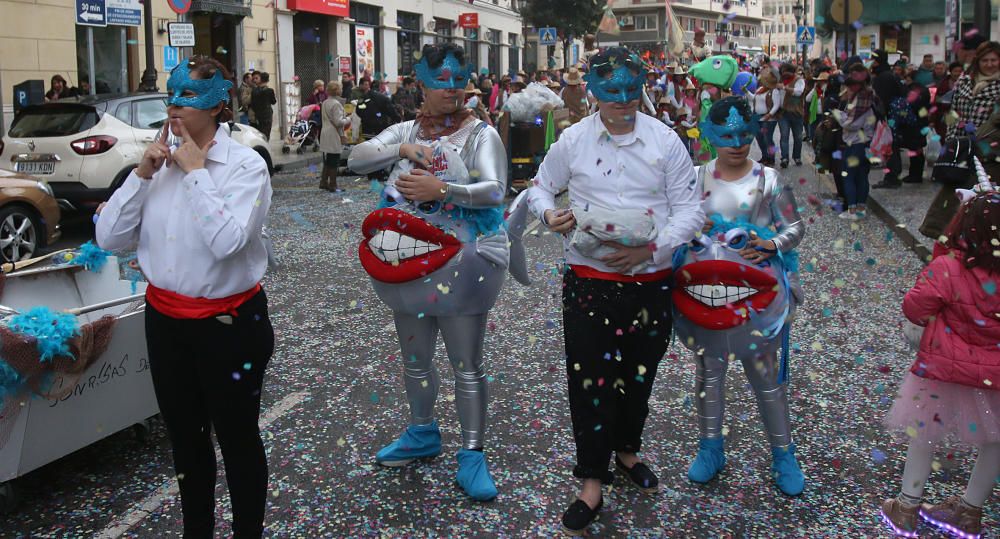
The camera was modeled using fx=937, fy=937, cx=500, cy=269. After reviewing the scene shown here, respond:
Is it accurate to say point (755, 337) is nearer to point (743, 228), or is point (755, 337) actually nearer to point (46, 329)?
point (743, 228)

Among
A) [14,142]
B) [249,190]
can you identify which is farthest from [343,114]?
[249,190]

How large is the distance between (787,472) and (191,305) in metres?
2.58

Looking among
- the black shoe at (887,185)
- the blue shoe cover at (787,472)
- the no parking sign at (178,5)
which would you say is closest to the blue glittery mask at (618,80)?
the blue shoe cover at (787,472)

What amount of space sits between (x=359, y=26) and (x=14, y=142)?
22.2 m

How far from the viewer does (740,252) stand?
382 cm

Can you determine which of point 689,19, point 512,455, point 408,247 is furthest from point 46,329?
point 689,19

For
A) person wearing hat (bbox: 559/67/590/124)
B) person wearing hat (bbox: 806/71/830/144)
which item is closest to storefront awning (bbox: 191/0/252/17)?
person wearing hat (bbox: 559/67/590/124)

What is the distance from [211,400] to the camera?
3156mm

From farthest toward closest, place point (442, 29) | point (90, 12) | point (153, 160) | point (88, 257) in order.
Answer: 1. point (442, 29)
2. point (90, 12)
3. point (88, 257)
4. point (153, 160)

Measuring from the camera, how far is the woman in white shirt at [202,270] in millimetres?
3006

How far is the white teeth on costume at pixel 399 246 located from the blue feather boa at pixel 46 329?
1.34m

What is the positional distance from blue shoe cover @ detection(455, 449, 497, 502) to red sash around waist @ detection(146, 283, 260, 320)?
4.45 feet

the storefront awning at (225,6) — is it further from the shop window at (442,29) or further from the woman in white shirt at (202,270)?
the woman in white shirt at (202,270)

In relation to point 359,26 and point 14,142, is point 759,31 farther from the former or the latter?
point 14,142
